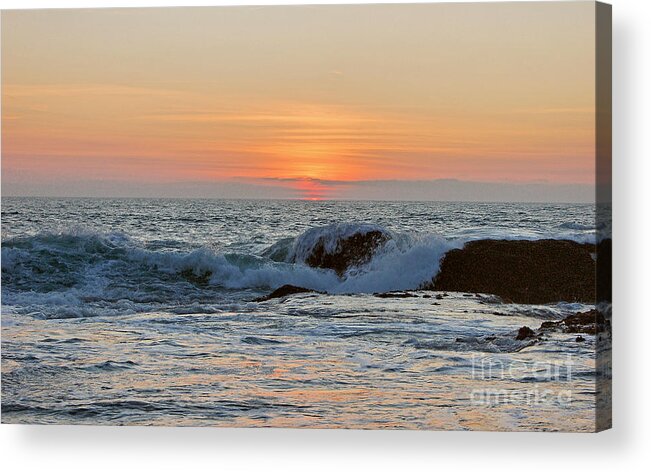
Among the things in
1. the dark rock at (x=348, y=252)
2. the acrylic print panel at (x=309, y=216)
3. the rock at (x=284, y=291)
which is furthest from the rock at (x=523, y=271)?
the rock at (x=284, y=291)

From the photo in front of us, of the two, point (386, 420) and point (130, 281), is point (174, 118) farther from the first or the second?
point (386, 420)

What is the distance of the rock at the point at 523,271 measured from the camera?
28.2 feet

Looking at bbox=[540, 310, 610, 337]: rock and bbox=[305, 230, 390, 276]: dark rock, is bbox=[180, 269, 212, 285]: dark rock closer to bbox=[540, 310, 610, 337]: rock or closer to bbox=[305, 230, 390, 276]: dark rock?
bbox=[305, 230, 390, 276]: dark rock

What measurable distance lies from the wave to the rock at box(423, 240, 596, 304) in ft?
0.35

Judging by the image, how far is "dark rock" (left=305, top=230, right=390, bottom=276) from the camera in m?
8.97

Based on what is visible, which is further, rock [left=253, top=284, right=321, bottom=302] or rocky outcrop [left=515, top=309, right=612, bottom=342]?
rock [left=253, top=284, right=321, bottom=302]

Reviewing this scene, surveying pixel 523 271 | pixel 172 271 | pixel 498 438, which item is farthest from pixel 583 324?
pixel 172 271

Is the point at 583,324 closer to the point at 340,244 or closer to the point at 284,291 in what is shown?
the point at 340,244

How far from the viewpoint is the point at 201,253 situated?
30.1 feet

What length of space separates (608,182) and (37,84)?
3493 mm

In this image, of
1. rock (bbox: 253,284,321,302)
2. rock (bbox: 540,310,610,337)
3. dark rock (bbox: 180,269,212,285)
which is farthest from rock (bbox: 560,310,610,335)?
dark rock (bbox: 180,269,212,285)

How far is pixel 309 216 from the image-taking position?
29.4 ft

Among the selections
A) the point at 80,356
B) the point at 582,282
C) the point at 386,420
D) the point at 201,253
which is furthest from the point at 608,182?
the point at 80,356

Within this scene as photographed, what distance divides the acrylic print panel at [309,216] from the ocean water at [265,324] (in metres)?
0.01
